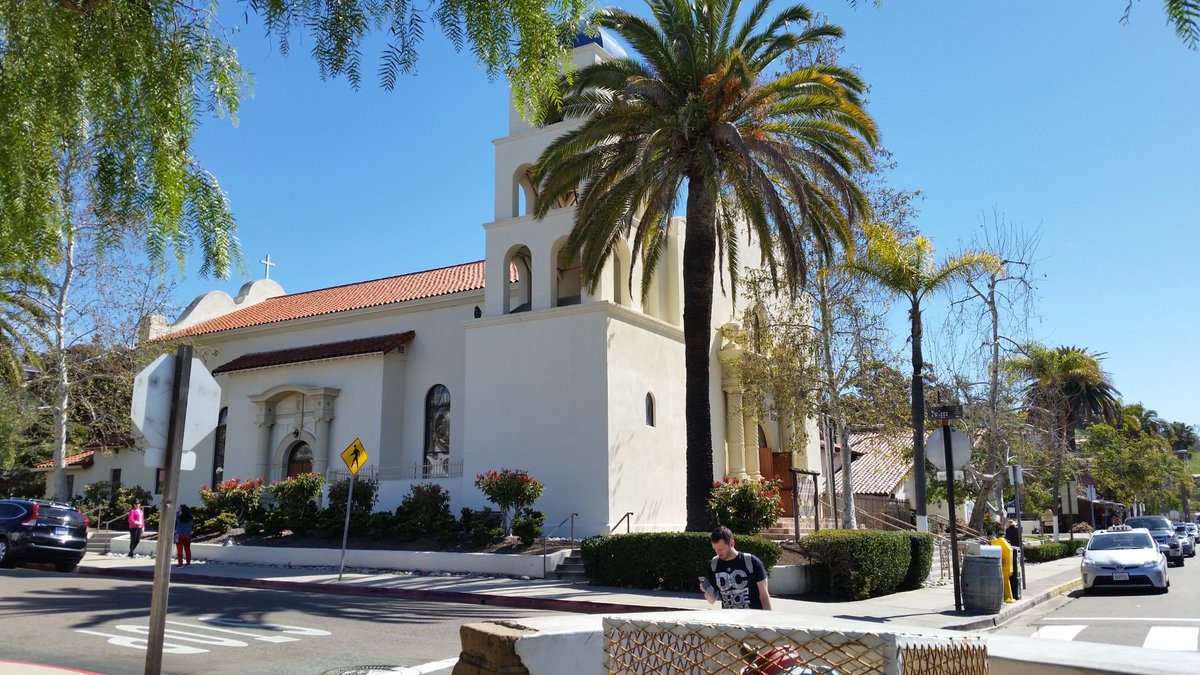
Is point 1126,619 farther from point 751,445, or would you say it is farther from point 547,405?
point 751,445

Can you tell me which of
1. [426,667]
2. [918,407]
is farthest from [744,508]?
[426,667]

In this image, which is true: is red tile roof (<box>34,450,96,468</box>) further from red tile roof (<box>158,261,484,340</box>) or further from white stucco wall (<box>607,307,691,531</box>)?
white stucco wall (<box>607,307,691,531</box>)

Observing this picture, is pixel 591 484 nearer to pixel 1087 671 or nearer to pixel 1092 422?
pixel 1087 671

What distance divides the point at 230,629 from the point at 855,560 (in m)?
11.9

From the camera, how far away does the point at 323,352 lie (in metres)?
30.7

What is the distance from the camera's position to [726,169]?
20.5 meters

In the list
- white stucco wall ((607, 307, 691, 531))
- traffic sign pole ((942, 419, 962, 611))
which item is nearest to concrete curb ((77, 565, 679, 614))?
traffic sign pole ((942, 419, 962, 611))

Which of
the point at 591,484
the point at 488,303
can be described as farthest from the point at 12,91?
the point at 488,303

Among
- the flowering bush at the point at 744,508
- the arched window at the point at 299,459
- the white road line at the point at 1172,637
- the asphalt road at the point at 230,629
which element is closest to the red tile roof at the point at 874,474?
the flowering bush at the point at 744,508

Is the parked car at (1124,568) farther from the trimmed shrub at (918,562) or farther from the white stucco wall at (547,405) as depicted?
the white stucco wall at (547,405)

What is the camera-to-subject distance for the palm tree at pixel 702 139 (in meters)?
19.5

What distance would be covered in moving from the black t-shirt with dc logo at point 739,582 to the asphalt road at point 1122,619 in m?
4.72

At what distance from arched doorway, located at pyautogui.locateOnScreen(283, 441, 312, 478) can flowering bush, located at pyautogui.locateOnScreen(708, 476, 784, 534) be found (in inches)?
647

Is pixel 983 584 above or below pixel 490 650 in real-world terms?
below
